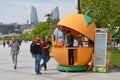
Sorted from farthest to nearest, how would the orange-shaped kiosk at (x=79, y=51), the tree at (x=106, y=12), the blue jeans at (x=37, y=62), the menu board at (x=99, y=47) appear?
the tree at (x=106, y=12) < the menu board at (x=99, y=47) < the orange-shaped kiosk at (x=79, y=51) < the blue jeans at (x=37, y=62)

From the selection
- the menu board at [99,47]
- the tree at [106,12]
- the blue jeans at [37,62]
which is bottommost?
the blue jeans at [37,62]

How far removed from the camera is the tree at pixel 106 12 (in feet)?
141

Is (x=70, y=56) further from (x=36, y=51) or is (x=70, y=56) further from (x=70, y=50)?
(x=36, y=51)

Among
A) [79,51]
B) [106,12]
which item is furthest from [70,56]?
[106,12]

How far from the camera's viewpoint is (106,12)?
4416cm

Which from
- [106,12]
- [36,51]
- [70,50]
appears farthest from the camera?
[106,12]

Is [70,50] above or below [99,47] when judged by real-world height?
below

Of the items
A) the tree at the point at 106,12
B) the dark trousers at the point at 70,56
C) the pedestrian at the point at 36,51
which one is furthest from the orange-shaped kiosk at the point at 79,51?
the tree at the point at 106,12

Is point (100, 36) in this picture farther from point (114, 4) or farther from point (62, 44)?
point (114, 4)

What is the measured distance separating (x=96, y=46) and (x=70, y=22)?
161 centimetres

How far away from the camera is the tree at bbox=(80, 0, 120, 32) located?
43.1m

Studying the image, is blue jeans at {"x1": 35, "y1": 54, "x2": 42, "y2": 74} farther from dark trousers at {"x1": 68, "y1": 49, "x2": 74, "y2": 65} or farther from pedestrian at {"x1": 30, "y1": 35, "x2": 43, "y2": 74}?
dark trousers at {"x1": 68, "y1": 49, "x2": 74, "y2": 65}

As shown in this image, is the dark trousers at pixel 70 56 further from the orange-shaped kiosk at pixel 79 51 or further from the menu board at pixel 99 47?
the menu board at pixel 99 47

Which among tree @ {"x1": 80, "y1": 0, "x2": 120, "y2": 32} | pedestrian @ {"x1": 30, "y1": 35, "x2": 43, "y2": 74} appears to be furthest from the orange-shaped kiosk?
tree @ {"x1": 80, "y1": 0, "x2": 120, "y2": 32}
